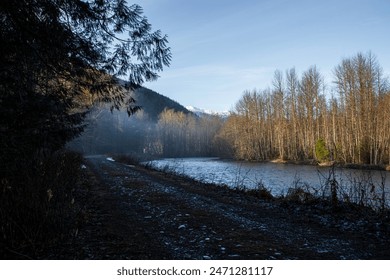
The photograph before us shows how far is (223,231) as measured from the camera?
5.36m

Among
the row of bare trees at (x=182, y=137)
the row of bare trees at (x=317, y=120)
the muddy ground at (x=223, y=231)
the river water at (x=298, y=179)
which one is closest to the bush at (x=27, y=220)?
the muddy ground at (x=223, y=231)

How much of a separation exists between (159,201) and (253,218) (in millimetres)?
3006

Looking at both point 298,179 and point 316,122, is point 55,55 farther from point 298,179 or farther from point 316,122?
point 316,122

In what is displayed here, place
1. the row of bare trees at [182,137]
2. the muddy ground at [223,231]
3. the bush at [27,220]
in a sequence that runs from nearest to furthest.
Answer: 1. the bush at [27,220]
2. the muddy ground at [223,231]
3. the row of bare trees at [182,137]

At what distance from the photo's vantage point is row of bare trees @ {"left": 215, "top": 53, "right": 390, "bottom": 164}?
29000mm

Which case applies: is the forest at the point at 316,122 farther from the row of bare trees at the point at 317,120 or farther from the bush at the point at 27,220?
the bush at the point at 27,220

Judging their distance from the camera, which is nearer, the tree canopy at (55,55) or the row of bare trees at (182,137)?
the tree canopy at (55,55)

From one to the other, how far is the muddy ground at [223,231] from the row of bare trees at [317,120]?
80.8 ft

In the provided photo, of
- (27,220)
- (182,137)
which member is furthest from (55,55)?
(182,137)

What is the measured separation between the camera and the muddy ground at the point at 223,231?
13.8ft

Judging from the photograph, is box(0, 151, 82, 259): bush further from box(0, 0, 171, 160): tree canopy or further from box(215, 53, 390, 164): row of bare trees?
box(215, 53, 390, 164): row of bare trees

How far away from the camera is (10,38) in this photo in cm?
456

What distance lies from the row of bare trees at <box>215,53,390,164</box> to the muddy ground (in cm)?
2462
